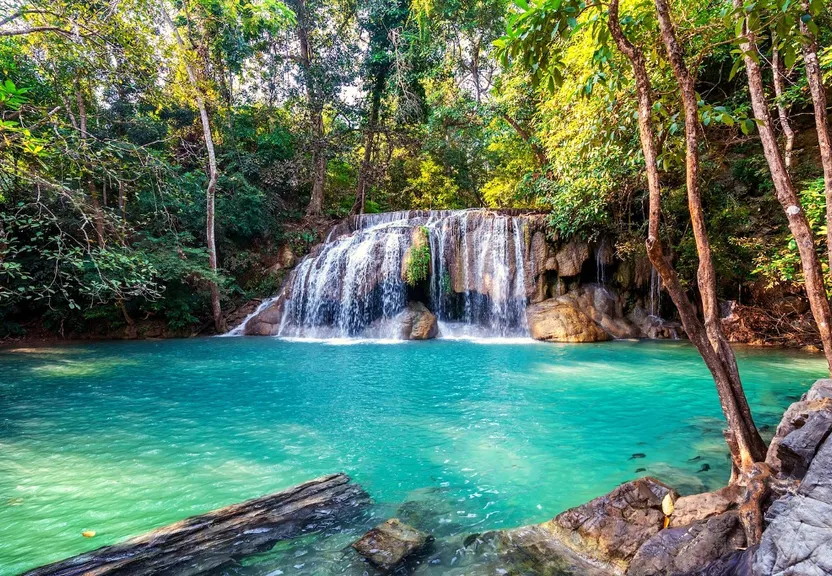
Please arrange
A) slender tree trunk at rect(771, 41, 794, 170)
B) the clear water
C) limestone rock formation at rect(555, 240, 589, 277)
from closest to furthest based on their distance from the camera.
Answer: the clear water
slender tree trunk at rect(771, 41, 794, 170)
limestone rock formation at rect(555, 240, 589, 277)

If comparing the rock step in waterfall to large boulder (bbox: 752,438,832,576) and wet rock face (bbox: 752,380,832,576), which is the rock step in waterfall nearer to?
wet rock face (bbox: 752,380,832,576)

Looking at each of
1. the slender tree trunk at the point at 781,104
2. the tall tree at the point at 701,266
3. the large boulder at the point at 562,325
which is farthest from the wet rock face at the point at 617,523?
the large boulder at the point at 562,325

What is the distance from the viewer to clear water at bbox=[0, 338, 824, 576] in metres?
3.42

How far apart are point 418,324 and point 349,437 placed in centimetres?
872

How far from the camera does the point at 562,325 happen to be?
1291 centimetres

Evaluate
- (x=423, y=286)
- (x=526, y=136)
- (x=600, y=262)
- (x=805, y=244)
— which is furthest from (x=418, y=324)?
(x=805, y=244)

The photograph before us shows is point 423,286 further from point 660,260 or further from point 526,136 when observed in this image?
point 660,260

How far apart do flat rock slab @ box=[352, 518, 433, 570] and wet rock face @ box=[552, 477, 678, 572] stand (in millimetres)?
1014

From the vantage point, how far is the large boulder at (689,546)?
2436 mm

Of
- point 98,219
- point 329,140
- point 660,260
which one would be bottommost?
point 660,260

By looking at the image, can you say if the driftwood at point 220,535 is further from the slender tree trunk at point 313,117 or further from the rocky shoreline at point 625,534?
the slender tree trunk at point 313,117

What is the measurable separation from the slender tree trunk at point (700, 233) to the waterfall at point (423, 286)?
35.5ft

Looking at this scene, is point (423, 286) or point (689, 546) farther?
point (423, 286)

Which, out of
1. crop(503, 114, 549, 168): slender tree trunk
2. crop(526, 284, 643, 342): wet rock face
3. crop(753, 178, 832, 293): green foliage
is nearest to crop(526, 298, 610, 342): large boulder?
crop(526, 284, 643, 342): wet rock face
